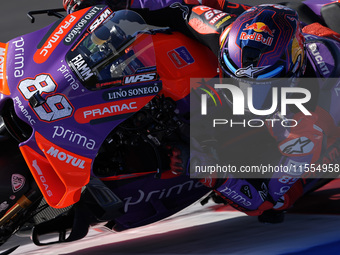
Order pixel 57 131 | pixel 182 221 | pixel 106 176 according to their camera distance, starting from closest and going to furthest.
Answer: pixel 57 131 < pixel 106 176 < pixel 182 221

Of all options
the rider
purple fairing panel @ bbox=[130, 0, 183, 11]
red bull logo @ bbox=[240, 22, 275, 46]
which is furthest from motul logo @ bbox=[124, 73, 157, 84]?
purple fairing panel @ bbox=[130, 0, 183, 11]

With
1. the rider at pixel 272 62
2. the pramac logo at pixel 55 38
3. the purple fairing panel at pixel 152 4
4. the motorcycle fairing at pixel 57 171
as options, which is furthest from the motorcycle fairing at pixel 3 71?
the purple fairing panel at pixel 152 4

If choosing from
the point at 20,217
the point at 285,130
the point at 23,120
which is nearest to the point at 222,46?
the point at 285,130

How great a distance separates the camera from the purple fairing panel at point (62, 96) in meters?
2.51

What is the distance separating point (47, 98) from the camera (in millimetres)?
2494

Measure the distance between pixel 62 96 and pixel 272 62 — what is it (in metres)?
1.11

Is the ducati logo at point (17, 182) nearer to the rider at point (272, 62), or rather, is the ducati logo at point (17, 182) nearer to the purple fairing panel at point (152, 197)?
the purple fairing panel at point (152, 197)

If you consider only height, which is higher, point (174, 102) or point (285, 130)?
point (174, 102)

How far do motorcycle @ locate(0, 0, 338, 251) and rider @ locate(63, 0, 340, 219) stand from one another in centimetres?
30

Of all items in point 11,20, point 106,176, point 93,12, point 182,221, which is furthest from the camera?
point 11,20

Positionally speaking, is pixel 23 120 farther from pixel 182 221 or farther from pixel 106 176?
pixel 182 221

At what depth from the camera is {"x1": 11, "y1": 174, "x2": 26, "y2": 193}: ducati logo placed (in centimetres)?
278

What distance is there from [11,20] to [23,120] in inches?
177

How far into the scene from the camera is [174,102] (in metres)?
2.92
